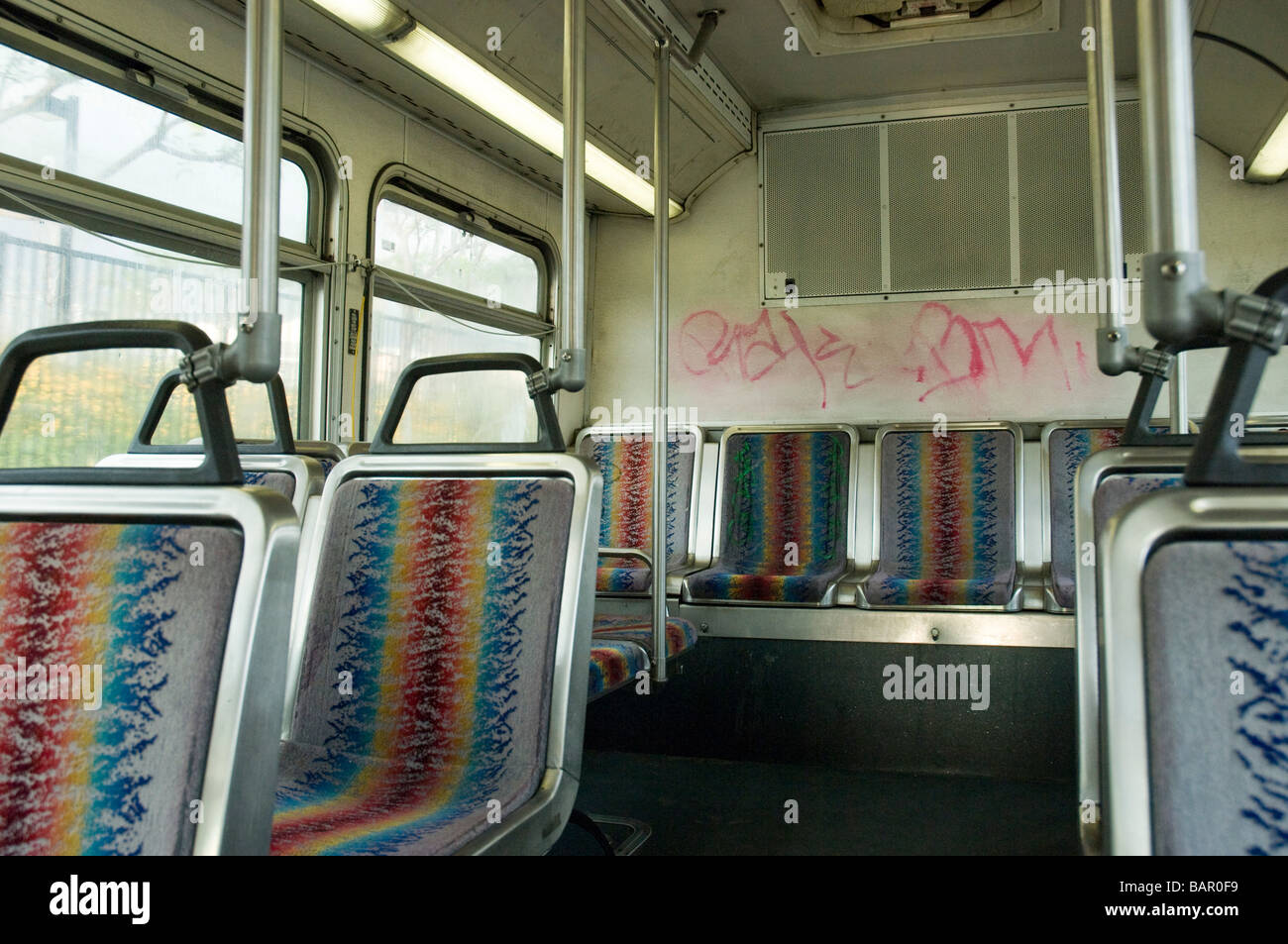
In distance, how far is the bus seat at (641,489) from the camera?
486cm

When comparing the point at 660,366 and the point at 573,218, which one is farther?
the point at 660,366

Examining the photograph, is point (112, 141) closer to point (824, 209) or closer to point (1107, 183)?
point (1107, 183)

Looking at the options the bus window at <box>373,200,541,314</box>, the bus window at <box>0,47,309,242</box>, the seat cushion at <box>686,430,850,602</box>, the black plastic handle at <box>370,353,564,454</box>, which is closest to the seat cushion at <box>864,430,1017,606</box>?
the seat cushion at <box>686,430,850,602</box>

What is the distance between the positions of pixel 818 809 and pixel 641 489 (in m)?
1.95

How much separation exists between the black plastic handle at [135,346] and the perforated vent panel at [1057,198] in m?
4.61

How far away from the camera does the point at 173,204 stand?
3.12 metres

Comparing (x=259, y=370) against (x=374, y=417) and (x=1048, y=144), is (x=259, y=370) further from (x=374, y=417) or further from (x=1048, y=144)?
(x=1048, y=144)

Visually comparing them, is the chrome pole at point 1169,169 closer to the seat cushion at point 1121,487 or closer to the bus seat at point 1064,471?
the seat cushion at point 1121,487

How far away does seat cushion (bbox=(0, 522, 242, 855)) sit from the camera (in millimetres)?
1025

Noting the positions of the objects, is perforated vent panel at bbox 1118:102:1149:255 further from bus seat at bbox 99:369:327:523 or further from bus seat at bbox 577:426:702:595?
bus seat at bbox 99:369:327:523

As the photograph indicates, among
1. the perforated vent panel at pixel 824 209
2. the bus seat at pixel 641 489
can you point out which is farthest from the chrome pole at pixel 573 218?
the perforated vent panel at pixel 824 209

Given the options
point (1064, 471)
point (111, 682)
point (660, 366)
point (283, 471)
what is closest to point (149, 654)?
point (111, 682)

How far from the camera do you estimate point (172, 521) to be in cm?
108
